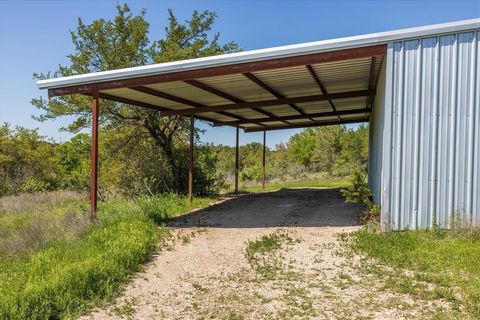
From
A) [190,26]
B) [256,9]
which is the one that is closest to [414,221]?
[256,9]

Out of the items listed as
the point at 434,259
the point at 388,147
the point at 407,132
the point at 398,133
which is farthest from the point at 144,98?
the point at 434,259

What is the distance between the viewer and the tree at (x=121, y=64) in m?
13.9

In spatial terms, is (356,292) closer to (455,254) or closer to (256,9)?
(455,254)

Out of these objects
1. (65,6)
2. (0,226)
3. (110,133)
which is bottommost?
(0,226)

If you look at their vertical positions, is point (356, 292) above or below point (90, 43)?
below

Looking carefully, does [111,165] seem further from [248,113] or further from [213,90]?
[213,90]

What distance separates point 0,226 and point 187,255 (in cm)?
601

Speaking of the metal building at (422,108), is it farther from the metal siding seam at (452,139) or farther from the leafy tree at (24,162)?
the leafy tree at (24,162)

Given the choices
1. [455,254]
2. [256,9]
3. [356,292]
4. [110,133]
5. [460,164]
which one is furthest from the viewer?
[110,133]

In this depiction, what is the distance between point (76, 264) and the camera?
4.87 meters

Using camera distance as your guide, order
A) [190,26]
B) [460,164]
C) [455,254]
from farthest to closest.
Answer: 1. [190,26]
2. [460,164]
3. [455,254]

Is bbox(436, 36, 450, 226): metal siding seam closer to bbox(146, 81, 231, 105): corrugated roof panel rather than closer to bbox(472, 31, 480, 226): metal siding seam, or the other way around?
bbox(472, 31, 480, 226): metal siding seam

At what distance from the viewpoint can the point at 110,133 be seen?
14.3 metres

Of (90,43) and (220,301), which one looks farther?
(90,43)
